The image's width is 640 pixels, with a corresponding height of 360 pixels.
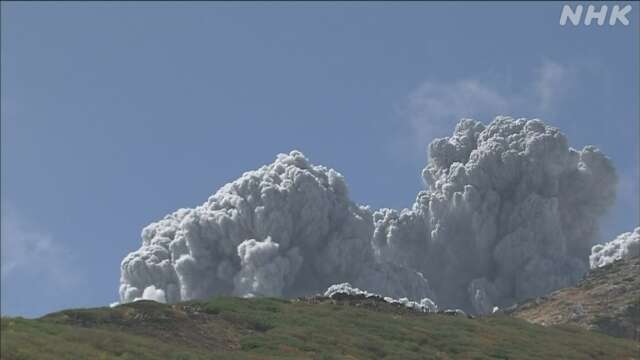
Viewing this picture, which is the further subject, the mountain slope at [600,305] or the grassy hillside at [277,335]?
the mountain slope at [600,305]

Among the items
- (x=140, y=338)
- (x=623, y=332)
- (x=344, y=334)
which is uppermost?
(x=623, y=332)

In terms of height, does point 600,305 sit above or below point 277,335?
above

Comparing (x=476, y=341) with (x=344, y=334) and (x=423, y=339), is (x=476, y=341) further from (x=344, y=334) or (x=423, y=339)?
(x=344, y=334)

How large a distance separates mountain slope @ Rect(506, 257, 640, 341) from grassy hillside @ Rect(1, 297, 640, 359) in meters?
32.9

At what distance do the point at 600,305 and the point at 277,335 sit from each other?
7312cm

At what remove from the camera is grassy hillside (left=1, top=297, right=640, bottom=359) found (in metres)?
43.8

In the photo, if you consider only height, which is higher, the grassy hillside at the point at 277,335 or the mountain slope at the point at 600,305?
the mountain slope at the point at 600,305

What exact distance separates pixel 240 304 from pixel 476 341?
1567cm

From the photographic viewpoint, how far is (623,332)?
10750 cm

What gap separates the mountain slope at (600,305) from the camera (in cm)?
11025

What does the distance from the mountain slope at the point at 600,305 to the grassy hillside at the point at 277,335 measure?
108 ft

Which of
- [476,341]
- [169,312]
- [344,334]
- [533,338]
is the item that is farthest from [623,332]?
[169,312]

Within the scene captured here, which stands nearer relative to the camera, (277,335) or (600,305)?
(277,335)

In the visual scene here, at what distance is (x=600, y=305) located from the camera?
392 feet
